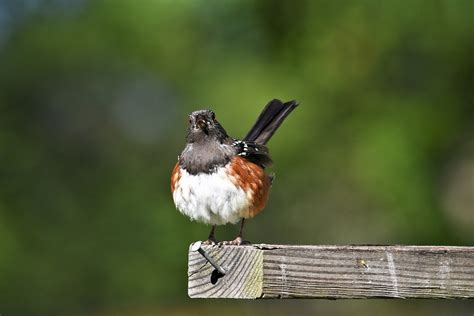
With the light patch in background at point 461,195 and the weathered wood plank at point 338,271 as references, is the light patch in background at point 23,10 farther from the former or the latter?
the weathered wood plank at point 338,271

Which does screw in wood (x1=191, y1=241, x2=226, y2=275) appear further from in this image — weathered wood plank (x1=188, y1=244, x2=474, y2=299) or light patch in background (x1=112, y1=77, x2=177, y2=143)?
light patch in background (x1=112, y1=77, x2=177, y2=143)

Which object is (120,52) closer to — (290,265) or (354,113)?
(354,113)

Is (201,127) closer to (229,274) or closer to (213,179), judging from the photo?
(213,179)

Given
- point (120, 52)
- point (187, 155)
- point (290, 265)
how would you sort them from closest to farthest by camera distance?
point (290, 265) → point (187, 155) → point (120, 52)

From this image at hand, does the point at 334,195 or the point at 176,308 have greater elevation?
the point at 334,195

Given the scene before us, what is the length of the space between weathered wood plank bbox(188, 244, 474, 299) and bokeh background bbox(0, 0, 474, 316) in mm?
8450

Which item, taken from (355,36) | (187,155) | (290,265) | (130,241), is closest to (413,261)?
(290,265)

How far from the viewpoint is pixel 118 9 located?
13.5m

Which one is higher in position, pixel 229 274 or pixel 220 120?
pixel 220 120

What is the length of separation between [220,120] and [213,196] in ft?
25.4

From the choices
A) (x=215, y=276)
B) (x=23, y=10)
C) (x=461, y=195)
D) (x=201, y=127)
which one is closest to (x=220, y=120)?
(x=461, y=195)

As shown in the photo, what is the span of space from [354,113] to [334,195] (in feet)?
3.79

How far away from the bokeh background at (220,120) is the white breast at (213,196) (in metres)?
7.21

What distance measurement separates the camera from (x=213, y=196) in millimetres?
4410
